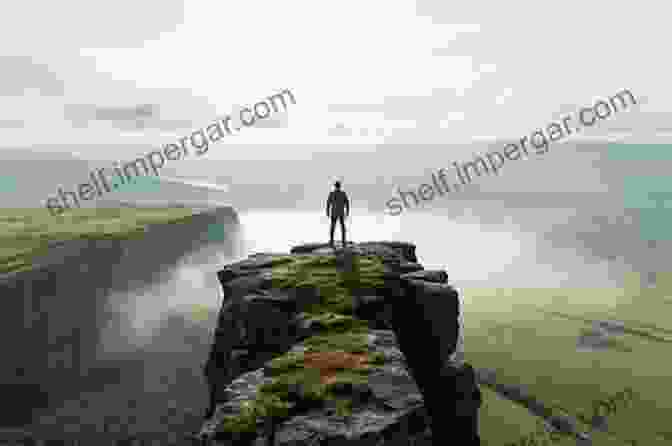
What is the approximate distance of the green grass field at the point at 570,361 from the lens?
151 ft

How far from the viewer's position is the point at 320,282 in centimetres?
2595

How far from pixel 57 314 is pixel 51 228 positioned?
2277cm

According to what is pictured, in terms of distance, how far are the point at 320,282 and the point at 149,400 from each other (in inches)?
1358

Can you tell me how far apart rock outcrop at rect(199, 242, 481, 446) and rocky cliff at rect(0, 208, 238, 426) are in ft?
66.8

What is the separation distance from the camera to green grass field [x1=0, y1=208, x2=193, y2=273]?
153 ft

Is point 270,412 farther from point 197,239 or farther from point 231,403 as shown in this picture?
point 197,239

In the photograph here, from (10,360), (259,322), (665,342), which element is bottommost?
(665,342)

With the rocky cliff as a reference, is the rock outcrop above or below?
above

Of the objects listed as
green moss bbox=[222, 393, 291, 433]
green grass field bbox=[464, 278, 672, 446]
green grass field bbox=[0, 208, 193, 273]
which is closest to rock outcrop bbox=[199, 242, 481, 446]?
green moss bbox=[222, 393, 291, 433]

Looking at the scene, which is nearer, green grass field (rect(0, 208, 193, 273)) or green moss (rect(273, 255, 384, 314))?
green moss (rect(273, 255, 384, 314))

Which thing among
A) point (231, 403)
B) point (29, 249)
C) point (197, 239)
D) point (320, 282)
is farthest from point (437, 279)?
point (197, 239)

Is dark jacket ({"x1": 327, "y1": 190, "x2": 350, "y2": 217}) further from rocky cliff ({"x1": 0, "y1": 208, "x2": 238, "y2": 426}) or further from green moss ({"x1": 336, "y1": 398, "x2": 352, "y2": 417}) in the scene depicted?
rocky cliff ({"x1": 0, "y1": 208, "x2": 238, "y2": 426})

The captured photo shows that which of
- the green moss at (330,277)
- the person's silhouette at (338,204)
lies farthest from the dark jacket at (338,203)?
the green moss at (330,277)

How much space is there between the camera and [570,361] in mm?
72562
